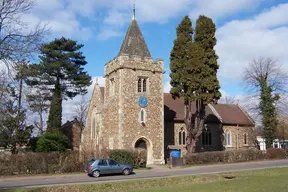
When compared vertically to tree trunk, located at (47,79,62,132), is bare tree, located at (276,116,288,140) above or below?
below

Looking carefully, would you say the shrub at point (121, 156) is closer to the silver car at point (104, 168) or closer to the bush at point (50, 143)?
the silver car at point (104, 168)

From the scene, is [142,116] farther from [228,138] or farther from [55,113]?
[228,138]

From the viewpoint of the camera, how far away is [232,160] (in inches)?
1361

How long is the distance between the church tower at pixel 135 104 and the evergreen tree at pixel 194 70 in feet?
8.02

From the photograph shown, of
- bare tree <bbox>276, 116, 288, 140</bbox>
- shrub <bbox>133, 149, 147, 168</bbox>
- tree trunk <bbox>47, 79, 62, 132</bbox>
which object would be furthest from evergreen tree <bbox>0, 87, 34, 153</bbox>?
bare tree <bbox>276, 116, 288, 140</bbox>

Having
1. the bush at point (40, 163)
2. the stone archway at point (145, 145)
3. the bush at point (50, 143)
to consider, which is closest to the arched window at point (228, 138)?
the stone archway at point (145, 145)

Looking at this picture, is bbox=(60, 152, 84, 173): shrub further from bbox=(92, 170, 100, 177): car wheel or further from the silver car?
bbox=(92, 170, 100, 177): car wheel

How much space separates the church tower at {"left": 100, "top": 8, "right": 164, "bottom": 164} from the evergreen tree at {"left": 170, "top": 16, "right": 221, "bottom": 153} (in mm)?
2446

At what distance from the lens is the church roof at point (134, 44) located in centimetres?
3656

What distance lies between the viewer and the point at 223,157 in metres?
34.1

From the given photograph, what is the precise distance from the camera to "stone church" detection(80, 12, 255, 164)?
34.5m

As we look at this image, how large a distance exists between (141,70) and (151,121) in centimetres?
552

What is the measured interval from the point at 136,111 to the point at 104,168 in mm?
11382

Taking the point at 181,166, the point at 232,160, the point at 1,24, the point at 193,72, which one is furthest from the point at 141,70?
the point at 1,24
